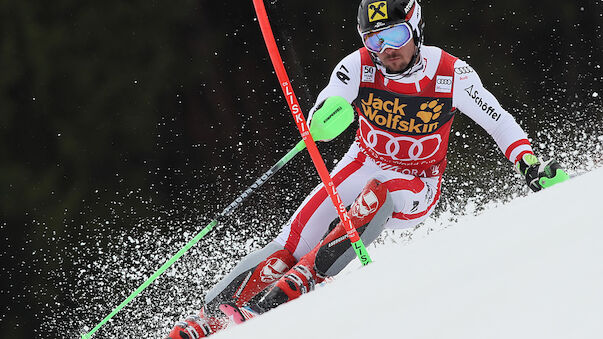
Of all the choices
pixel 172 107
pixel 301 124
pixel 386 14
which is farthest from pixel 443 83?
pixel 172 107

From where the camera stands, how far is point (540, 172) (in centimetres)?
229

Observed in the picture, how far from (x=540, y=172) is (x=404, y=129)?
619mm

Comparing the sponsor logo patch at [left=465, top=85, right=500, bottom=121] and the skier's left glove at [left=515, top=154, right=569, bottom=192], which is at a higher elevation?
the sponsor logo patch at [left=465, top=85, right=500, bottom=121]

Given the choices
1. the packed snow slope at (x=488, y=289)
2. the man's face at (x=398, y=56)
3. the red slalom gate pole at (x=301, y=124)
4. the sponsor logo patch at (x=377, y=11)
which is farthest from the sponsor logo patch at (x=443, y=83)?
the packed snow slope at (x=488, y=289)

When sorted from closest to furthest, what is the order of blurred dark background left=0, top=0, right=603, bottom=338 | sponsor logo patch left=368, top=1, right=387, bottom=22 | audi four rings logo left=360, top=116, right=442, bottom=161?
sponsor logo patch left=368, top=1, right=387, bottom=22, audi four rings logo left=360, top=116, right=442, bottom=161, blurred dark background left=0, top=0, right=603, bottom=338

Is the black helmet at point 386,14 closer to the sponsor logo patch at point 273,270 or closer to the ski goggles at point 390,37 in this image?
the ski goggles at point 390,37

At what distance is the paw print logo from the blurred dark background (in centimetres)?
198

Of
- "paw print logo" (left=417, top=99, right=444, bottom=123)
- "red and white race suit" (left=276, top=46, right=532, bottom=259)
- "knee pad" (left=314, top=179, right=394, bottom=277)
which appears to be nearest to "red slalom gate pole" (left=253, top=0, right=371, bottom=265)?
"knee pad" (left=314, top=179, right=394, bottom=277)

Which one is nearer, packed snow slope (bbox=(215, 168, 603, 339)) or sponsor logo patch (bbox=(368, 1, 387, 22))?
packed snow slope (bbox=(215, 168, 603, 339))

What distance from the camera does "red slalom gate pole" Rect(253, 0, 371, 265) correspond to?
7.38 feet

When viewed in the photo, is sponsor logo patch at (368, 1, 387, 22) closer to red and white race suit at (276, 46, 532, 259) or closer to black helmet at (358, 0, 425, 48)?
black helmet at (358, 0, 425, 48)

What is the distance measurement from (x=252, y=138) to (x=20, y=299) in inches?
83.9

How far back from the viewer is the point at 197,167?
443cm

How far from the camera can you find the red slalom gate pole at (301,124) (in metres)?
2.25
